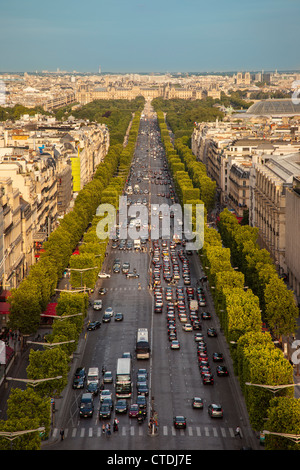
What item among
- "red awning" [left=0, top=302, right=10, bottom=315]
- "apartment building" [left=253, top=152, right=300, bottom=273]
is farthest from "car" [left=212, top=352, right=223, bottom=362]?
"apartment building" [left=253, top=152, right=300, bottom=273]

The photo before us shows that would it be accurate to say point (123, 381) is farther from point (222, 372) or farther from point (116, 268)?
point (116, 268)

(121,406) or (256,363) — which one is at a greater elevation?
(256,363)

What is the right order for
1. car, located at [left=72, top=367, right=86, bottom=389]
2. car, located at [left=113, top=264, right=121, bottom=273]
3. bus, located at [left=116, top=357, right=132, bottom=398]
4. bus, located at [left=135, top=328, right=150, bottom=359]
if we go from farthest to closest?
car, located at [left=113, top=264, right=121, bottom=273] → bus, located at [left=135, top=328, right=150, bottom=359] → car, located at [left=72, top=367, right=86, bottom=389] → bus, located at [left=116, top=357, right=132, bottom=398]

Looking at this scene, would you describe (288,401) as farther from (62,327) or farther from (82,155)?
(82,155)

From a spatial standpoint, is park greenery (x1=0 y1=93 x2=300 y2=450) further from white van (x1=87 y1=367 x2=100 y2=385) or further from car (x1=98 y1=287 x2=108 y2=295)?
car (x1=98 y1=287 x2=108 y2=295)

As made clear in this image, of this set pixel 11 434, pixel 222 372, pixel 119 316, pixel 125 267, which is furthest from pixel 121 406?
pixel 125 267

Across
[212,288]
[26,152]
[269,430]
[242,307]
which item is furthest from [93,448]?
[26,152]
